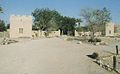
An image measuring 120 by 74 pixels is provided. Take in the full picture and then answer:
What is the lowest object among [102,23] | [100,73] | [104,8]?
[100,73]

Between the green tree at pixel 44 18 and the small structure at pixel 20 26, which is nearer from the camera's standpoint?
the small structure at pixel 20 26

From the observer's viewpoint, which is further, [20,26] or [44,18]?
[44,18]

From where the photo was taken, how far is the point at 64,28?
94.1m

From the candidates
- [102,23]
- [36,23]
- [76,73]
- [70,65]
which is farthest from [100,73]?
[36,23]

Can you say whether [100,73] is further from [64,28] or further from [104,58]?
[64,28]

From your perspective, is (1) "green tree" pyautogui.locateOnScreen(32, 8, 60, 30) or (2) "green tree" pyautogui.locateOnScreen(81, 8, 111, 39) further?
(1) "green tree" pyautogui.locateOnScreen(32, 8, 60, 30)

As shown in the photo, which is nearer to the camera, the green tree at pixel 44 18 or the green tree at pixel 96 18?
the green tree at pixel 96 18

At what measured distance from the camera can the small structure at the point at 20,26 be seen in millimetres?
55969

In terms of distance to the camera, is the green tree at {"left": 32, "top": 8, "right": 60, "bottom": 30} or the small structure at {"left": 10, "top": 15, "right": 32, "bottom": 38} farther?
the green tree at {"left": 32, "top": 8, "right": 60, "bottom": 30}

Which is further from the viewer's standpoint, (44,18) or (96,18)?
(44,18)

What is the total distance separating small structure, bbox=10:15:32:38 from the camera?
184 ft

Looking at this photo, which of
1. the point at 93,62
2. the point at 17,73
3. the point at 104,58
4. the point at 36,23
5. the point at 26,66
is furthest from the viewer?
the point at 36,23

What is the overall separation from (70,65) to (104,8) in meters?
42.4

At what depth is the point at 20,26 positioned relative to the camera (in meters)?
56.2
